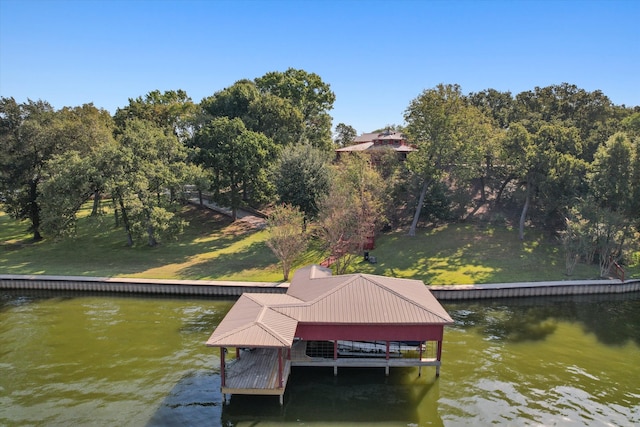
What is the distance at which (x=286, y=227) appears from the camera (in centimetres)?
3506

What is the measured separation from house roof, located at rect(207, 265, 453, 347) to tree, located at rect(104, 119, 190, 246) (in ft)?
75.9

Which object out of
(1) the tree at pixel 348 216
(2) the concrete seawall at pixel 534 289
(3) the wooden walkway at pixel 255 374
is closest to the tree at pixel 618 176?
(2) the concrete seawall at pixel 534 289

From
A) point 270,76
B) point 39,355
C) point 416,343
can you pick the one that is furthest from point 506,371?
point 270,76

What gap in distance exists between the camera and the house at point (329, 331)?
62.5 feet

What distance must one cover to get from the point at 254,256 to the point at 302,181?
30.1ft

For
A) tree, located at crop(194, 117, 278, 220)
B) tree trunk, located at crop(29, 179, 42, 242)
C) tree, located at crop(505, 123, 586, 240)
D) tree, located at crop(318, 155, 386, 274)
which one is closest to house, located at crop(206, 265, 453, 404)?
tree, located at crop(318, 155, 386, 274)

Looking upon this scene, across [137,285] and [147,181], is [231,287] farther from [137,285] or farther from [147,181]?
[147,181]

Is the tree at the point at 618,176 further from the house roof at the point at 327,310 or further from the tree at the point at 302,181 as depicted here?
the tree at the point at 302,181

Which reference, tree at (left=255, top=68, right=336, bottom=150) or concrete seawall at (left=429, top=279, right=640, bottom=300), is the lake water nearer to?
concrete seawall at (left=429, top=279, right=640, bottom=300)

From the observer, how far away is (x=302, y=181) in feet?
142

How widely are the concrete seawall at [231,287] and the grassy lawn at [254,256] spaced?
1.55 metres

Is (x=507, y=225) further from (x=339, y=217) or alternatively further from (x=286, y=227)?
(x=286, y=227)

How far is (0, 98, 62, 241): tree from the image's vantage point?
44000mm

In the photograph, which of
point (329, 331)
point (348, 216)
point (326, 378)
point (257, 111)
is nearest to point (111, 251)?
point (348, 216)
